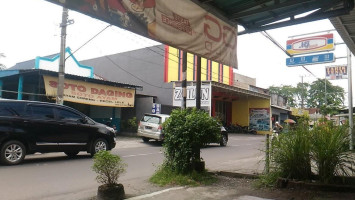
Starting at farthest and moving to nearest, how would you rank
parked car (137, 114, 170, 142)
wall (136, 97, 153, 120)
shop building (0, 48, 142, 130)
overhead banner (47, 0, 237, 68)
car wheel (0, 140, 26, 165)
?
wall (136, 97, 153, 120) → shop building (0, 48, 142, 130) → parked car (137, 114, 170, 142) → car wheel (0, 140, 26, 165) → overhead banner (47, 0, 237, 68)

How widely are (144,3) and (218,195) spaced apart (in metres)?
3.59

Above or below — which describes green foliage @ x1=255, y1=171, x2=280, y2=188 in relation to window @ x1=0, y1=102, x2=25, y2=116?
below

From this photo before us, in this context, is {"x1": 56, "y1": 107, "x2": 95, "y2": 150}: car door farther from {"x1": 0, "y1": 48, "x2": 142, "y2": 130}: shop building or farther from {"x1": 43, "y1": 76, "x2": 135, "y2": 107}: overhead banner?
{"x1": 43, "y1": 76, "x2": 135, "y2": 107}: overhead banner

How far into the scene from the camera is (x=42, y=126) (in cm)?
1010

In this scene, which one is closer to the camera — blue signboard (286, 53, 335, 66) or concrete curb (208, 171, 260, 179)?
concrete curb (208, 171, 260, 179)

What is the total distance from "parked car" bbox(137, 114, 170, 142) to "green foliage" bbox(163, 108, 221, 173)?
353 inches

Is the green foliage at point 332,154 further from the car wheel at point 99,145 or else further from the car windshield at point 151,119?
the car windshield at point 151,119

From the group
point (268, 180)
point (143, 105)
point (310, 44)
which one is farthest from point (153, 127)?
point (268, 180)

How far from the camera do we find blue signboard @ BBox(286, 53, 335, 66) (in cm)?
1152

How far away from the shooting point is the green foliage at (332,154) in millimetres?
5641

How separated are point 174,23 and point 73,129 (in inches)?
273

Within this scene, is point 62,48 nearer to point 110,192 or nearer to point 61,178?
point 61,178

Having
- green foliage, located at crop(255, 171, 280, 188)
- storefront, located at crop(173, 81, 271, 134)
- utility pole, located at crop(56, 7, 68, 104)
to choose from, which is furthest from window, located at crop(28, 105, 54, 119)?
storefront, located at crop(173, 81, 271, 134)

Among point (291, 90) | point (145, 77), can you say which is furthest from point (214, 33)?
point (291, 90)
